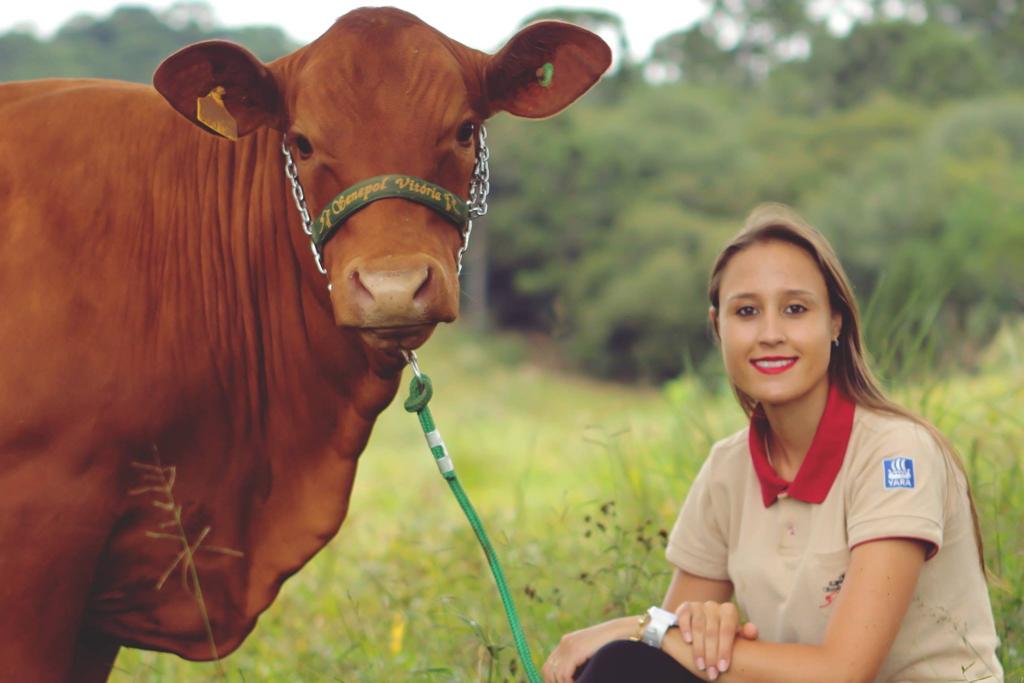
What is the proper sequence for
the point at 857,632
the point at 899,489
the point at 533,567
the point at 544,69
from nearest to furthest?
the point at 857,632, the point at 899,489, the point at 544,69, the point at 533,567

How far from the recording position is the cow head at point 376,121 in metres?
2.54

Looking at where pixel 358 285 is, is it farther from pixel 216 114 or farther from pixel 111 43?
pixel 111 43

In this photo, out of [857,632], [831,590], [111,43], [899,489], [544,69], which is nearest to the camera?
[857,632]

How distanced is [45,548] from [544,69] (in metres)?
1.71

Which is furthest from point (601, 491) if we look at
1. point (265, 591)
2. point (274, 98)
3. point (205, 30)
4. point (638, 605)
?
point (205, 30)

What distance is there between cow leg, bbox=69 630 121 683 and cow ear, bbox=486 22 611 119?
176 cm

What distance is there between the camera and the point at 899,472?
2.60m

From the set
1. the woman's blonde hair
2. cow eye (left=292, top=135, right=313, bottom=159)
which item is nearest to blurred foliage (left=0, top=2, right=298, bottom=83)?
cow eye (left=292, top=135, right=313, bottom=159)

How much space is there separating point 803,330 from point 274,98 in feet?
4.56

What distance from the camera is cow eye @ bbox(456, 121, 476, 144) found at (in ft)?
9.37

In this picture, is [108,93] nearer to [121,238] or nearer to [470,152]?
[121,238]

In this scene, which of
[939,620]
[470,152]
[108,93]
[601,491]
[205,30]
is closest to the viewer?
[939,620]

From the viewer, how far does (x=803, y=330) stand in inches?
109

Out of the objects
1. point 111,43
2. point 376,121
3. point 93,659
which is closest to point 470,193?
point 376,121
